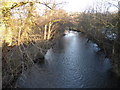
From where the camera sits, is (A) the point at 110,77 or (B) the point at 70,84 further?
(A) the point at 110,77

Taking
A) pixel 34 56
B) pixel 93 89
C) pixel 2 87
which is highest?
pixel 34 56

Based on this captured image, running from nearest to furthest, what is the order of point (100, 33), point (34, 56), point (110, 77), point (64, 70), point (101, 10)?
point (110, 77)
point (64, 70)
point (34, 56)
point (100, 33)
point (101, 10)

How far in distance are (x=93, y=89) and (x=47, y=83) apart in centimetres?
242

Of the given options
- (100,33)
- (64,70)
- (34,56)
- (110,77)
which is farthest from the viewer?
(100,33)

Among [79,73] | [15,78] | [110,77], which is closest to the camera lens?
[15,78]

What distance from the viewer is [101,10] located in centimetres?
1032

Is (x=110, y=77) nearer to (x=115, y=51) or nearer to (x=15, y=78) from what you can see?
(x=115, y=51)

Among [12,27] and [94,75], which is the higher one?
[12,27]

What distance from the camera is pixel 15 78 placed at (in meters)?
5.18

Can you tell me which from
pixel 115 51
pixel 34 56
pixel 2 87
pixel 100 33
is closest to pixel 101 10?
pixel 100 33

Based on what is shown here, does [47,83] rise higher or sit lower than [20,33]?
lower

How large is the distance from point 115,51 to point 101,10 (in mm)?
5717

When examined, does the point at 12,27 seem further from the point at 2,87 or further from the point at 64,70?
the point at 64,70

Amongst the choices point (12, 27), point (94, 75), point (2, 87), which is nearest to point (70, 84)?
point (94, 75)
